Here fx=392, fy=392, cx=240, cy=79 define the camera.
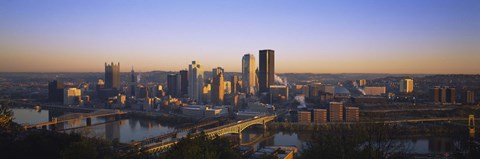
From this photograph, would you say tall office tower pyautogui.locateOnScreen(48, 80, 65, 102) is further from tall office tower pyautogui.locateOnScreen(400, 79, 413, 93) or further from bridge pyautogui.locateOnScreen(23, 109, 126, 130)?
tall office tower pyautogui.locateOnScreen(400, 79, 413, 93)

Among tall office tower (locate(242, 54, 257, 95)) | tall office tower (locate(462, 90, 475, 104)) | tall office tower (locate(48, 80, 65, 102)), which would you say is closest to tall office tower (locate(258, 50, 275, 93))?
tall office tower (locate(242, 54, 257, 95))

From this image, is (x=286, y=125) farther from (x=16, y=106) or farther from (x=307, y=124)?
(x=16, y=106)

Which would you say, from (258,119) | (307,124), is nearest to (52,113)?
→ (258,119)

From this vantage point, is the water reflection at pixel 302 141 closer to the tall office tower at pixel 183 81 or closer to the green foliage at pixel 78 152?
the green foliage at pixel 78 152

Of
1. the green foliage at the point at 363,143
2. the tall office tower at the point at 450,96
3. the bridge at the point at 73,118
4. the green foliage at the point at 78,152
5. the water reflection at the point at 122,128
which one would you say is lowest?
the water reflection at the point at 122,128

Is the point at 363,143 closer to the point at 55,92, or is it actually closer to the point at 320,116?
the point at 320,116

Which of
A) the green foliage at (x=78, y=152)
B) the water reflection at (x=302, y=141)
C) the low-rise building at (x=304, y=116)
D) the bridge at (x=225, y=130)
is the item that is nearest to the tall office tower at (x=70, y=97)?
the bridge at (x=225, y=130)
